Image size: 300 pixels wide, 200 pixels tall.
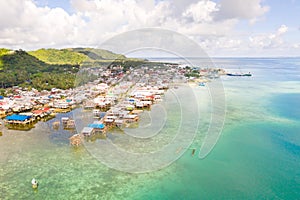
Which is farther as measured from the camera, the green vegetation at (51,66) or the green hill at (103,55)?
the green vegetation at (51,66)

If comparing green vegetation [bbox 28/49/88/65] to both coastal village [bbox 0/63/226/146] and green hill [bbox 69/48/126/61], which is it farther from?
green hill [bbox 69/48/126/61]

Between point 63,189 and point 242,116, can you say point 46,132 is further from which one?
point 242,116

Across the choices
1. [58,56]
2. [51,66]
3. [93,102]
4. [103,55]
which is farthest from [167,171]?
[58,56]

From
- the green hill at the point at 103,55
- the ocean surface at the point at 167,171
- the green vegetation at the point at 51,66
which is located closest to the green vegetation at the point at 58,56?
the green vegetation at the point at 51,66

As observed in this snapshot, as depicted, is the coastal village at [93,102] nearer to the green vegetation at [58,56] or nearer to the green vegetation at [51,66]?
the green vegetation at [51,66]

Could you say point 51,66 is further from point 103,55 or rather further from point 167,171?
point 167,171

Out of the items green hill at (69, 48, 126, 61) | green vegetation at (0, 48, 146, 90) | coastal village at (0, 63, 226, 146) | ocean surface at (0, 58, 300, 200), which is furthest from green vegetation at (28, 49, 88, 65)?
ocean surface at (0, 58, 300, 200)

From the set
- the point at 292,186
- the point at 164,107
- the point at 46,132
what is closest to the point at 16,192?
the point at 46,132

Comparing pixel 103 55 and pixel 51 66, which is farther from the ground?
pixel 103 55

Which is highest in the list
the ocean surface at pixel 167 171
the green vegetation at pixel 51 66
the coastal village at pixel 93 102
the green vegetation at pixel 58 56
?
the green vegetation at pixel 58 56
